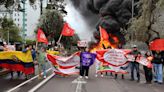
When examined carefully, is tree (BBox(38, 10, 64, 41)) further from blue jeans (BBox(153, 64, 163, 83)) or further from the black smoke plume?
blue jeans (BBox(153, 64, 163, 83))

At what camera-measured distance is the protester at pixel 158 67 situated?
16.0 metres

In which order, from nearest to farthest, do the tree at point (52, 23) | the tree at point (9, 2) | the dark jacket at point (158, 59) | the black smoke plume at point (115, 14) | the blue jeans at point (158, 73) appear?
1. the blue jeans at point (158, 73)
2. the dark jacket at point (158, 59)
3. the tree at point (9, 2)
4. the black smoke plume at point (115, 14)
5. the tree at point (52, 23)

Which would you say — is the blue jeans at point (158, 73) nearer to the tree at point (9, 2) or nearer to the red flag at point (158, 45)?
the red flag at point (158, 45)

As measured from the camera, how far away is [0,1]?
1777 centimetres

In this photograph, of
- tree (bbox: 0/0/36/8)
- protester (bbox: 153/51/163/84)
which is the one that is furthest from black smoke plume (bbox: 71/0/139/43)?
protester (bbox: 153/51/163/84)

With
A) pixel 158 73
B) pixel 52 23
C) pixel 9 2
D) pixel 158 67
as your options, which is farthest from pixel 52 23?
pixel 158 73

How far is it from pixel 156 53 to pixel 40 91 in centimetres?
624

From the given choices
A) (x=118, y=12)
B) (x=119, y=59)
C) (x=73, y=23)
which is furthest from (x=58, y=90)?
(x=73, y=23)

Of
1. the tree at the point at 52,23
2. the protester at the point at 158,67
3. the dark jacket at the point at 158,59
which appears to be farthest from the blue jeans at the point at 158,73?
the tree at the point at 52,23

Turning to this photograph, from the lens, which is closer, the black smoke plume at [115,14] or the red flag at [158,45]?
the red flag at [158,45]

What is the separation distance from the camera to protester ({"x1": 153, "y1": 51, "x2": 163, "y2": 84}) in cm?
1598

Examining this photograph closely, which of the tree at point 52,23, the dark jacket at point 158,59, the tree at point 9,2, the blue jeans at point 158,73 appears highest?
the tree at point 52,23

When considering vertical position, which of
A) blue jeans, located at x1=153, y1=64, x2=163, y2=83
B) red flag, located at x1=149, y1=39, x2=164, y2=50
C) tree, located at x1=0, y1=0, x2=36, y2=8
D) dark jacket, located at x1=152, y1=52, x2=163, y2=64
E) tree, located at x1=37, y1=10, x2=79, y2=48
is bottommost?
blue jeans, located at x1=153, y1=64, x2=163, y2=83

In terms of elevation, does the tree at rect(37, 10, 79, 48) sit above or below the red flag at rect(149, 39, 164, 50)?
above
